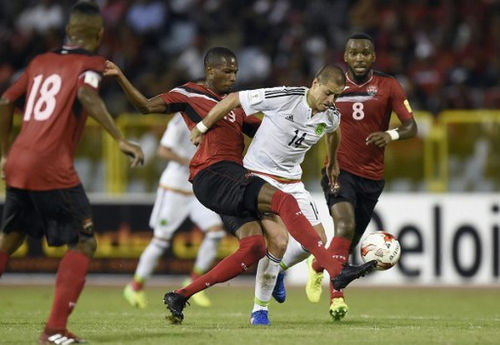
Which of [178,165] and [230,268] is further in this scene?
[178,165]

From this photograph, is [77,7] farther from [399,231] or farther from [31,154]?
[399,231]

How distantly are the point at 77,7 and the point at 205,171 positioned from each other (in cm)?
216

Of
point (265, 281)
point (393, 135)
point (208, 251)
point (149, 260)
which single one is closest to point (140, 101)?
point (265, 281)

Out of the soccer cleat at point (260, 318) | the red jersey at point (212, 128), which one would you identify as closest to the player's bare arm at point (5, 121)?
the red jersey at point (212, 128)

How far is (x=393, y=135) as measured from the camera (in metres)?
10.5

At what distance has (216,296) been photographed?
15273mm

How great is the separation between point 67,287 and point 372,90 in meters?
4.27

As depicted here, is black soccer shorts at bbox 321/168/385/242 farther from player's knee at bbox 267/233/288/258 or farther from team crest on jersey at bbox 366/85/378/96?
player's knee at bbox 267/233/288/258

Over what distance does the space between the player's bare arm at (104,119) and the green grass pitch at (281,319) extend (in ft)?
4.69

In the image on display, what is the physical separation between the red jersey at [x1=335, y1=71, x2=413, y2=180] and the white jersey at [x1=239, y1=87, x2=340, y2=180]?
112cm

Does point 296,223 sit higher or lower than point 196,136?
lower

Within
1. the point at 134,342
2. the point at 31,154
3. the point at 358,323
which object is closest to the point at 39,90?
the point at 31,154

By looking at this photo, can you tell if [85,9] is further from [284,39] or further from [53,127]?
[284,39]

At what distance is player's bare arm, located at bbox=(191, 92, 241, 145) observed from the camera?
9242mm
